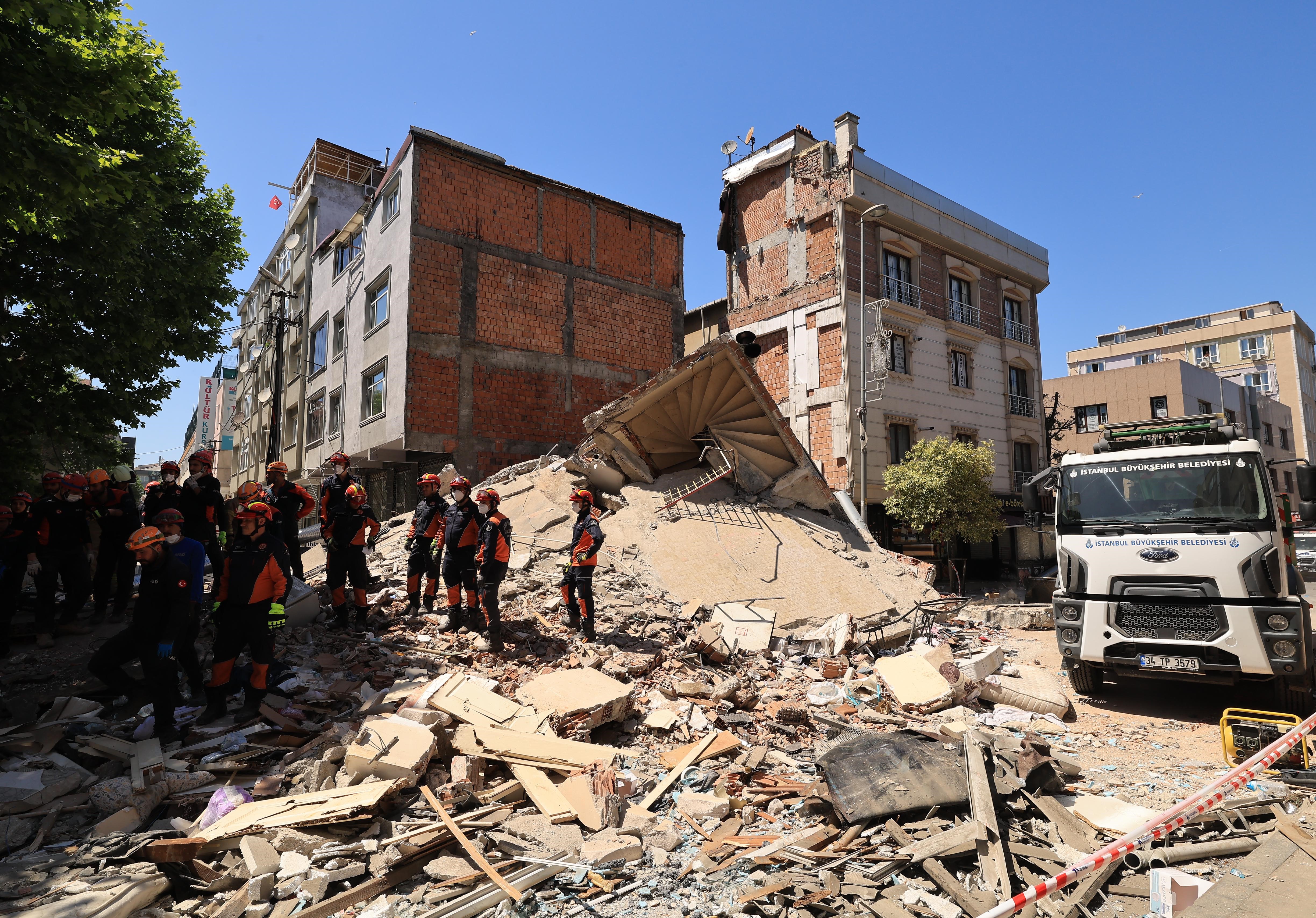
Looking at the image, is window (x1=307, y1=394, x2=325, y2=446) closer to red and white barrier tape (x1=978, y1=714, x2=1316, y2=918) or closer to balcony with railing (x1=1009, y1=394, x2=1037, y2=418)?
red and white barrier tape (x1=978, y1=714, x2=1316, y2=918)

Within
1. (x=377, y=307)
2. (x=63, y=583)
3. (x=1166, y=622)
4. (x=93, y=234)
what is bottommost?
(x=1166, y=622)

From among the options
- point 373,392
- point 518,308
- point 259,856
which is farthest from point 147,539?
point 373,392

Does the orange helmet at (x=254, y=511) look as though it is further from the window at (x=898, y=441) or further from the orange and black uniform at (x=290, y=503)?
the window at (x=898, y=441)

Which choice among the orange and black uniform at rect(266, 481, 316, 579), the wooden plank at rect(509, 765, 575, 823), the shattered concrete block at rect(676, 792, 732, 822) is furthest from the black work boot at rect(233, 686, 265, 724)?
the shattered concrete block at rect(676, 792, 732, 822)

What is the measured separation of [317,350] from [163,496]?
1878 cm

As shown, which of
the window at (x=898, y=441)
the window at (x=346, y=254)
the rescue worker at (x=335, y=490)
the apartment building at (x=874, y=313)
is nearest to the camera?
the rescue worker at (x=335, y=490)

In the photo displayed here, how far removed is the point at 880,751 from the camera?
4992mm

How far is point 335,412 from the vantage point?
910 inches

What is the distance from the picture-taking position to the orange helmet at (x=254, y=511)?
6.03 m

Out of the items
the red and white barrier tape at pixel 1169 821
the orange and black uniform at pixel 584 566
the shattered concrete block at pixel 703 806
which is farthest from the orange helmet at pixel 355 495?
the red and white barrier tape at pixel 1169 821

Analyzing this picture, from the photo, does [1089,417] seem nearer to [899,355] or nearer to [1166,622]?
[899,355]

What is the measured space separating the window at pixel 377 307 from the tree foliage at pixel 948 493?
49.4ft

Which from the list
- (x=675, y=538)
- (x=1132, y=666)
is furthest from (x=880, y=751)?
(x=675, y=538)

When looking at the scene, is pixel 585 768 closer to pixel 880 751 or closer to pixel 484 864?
pixel 484 864
